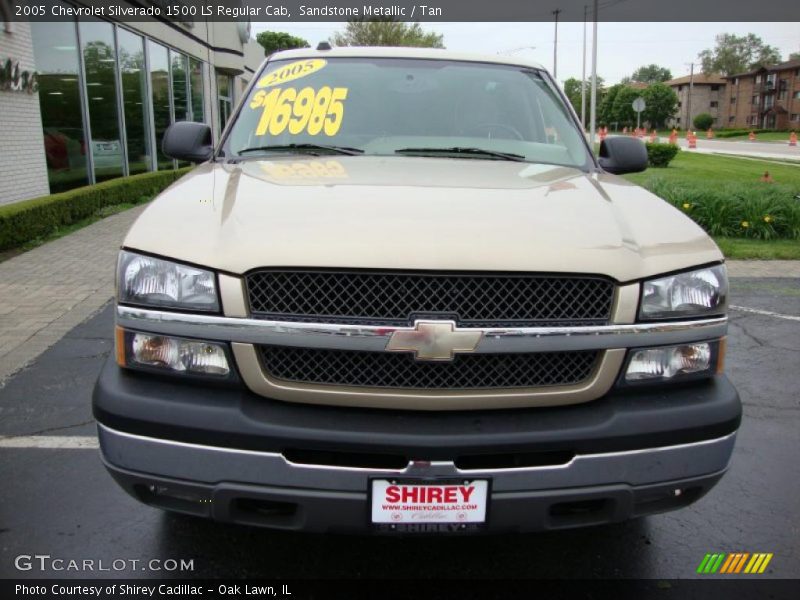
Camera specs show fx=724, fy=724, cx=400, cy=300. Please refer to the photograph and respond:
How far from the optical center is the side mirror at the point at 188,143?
3.57 meters

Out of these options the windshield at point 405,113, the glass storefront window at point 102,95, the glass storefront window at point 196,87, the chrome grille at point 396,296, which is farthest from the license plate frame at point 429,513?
the glass storefront window at point 196,87

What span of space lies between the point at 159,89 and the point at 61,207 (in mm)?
8784

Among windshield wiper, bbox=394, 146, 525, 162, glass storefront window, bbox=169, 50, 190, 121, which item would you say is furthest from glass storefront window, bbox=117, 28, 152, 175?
windshield wiper, bbox=394, 146, 525, 162

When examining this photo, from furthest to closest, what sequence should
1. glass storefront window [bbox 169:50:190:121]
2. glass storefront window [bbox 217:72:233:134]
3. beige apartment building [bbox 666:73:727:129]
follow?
beige apartment building [bbox 666:73:727:129] < glass storefront window [bbox 217:72:233:134] < glass storefront window [bbox 169:50:190:121]

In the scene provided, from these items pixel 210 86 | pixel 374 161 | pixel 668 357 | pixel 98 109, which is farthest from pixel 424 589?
pixel 210 86

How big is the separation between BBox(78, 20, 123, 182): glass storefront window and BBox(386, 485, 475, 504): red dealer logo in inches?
519

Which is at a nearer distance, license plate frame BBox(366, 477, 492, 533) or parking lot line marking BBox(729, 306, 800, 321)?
license plate frame BBox(366, 477, 492, 533)

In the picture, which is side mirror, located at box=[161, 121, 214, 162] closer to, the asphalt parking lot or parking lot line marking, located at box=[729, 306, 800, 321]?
the asphalt parking lot

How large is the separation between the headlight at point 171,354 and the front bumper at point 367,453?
0.18 feet

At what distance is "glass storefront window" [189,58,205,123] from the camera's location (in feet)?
74.9

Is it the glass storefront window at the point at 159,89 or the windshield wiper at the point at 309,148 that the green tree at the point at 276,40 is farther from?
the windshield wiper at the point at 309,148

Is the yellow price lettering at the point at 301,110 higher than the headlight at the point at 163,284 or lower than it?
higher

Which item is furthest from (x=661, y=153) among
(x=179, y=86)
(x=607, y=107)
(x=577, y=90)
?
(x=577, y=90)

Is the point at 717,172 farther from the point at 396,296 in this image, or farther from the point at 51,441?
the point at 396,296
